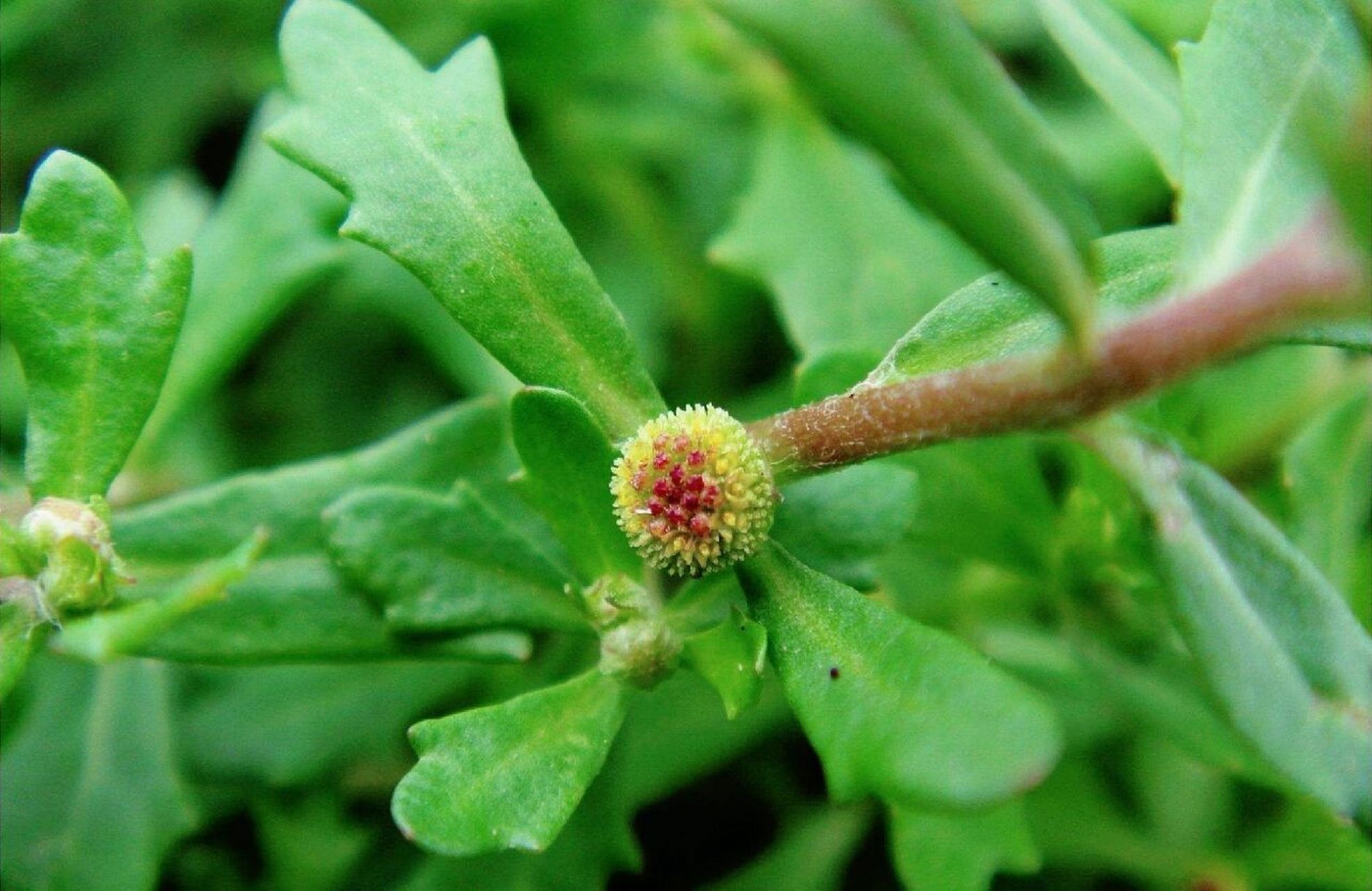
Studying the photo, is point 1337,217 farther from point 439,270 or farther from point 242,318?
point 242,318

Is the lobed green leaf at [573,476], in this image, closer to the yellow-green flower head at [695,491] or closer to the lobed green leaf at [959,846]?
the yellow-green flower head at [695,491]

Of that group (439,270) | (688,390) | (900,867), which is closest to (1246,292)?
(439,270)

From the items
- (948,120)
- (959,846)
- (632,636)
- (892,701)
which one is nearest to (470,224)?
(632,636)

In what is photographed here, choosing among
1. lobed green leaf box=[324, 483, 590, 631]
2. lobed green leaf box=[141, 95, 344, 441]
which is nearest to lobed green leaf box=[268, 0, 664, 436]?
lobed green leaf box=[324, 483, 590, 631]

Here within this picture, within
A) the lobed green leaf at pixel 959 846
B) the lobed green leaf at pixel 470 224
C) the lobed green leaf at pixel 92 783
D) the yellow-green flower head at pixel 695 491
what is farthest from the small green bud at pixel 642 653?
the lobed green leaf at pixel 92 783

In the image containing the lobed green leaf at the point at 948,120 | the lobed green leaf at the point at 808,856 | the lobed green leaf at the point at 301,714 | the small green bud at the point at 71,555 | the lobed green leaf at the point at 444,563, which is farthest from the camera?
the lobed green leaf at the point at 808,856

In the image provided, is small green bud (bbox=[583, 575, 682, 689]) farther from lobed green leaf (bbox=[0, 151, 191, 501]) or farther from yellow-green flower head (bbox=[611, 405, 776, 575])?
lobed green leaf (bbox=[0, 151, 191, 501])
